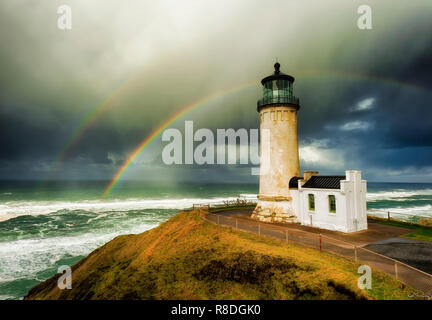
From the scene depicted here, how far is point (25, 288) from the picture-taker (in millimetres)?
17062

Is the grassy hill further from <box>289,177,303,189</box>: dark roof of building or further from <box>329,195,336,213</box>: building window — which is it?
<box>289,177,303,189</box>: dark roof of building

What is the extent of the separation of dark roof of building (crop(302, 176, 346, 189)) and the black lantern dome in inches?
267

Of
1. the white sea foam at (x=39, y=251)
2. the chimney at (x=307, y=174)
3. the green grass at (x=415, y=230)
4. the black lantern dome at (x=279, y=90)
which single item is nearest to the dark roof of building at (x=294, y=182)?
the chimney at (x=307, y=174)

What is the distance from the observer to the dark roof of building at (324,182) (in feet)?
56.6

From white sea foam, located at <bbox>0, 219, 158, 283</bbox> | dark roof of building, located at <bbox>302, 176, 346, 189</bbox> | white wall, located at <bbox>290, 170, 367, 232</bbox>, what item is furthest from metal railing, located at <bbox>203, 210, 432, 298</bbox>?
white sea foam, located at <bbox>0, 219, 158, 283</bbox>

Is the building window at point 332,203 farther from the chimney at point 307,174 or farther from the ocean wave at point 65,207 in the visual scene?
the ocean wave at point 65,207

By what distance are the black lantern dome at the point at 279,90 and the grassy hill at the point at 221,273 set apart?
40.1ft

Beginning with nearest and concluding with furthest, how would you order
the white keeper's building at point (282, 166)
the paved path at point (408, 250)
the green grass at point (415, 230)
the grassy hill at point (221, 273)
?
the grassy hill at point (221, 273) < the paved path at point (408, 250) < the green grass at point (415, 230) < the white keeper's building at point (282, 166)

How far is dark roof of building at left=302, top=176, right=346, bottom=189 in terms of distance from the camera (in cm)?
1727

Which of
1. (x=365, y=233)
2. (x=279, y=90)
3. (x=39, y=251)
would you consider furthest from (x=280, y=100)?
(x=39, y=251)

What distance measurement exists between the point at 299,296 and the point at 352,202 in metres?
11.4
